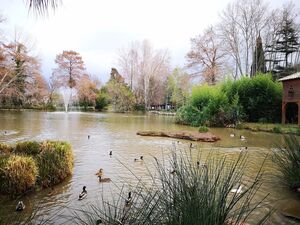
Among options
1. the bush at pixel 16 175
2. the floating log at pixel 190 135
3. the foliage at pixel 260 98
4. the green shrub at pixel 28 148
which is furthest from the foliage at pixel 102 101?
the bush at pixel 16 175

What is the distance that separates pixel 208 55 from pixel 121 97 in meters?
13.7

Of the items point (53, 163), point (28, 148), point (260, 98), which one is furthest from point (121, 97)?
point (53, 163)

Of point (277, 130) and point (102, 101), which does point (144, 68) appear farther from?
point (277, 130)

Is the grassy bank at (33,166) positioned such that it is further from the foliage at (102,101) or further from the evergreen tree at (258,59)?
the foliage at (102,101)

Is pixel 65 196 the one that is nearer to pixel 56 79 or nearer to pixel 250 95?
pixel 250 95

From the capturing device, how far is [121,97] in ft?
129

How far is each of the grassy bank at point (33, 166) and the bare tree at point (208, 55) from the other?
2745 cm

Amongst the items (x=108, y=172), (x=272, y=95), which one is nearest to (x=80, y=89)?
(x=272, y=95)

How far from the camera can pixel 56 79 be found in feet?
144

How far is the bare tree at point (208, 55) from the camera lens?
31.8m

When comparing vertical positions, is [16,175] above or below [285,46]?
below

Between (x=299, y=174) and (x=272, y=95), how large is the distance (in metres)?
17.0

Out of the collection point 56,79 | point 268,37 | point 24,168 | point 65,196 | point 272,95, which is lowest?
point 65,196

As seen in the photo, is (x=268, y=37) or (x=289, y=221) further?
(x=268, y=37)
